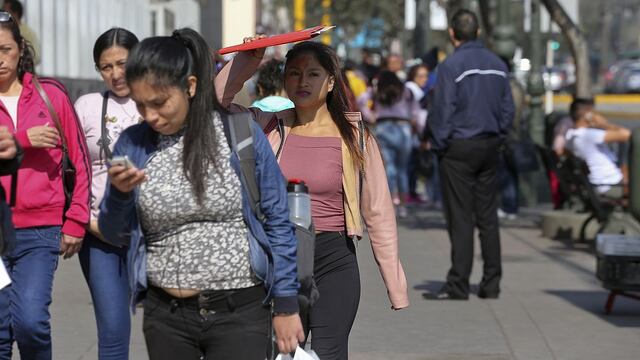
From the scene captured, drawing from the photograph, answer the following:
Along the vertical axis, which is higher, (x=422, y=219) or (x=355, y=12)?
(x=355, y=12)

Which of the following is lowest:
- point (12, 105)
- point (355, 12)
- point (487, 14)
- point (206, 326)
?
point (206, 326)

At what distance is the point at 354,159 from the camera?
17.4 feet

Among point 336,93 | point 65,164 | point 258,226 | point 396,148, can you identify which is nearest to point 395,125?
point 396,148

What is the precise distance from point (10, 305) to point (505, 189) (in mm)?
10969

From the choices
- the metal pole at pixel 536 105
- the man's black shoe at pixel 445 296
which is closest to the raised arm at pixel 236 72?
the man's black shoe at pixel 445 296

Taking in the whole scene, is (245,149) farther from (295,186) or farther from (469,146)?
(469,146)

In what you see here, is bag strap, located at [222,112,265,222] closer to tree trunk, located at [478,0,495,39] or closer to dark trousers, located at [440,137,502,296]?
dark trousers, located at [440,137,502,296]

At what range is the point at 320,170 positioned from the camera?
17.2 feet

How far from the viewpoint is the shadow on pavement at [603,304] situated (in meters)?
9.09

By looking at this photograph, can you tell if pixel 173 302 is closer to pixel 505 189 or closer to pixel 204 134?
pixel 204 134

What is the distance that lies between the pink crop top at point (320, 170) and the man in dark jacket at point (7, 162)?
111 cm

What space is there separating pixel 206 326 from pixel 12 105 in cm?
170

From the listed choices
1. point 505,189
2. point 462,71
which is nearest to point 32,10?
point 505,189

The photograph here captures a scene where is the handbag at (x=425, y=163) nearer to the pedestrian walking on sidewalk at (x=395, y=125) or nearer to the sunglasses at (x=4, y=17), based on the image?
the pedestrian walking on sidewalk at (x=395, y=125)
